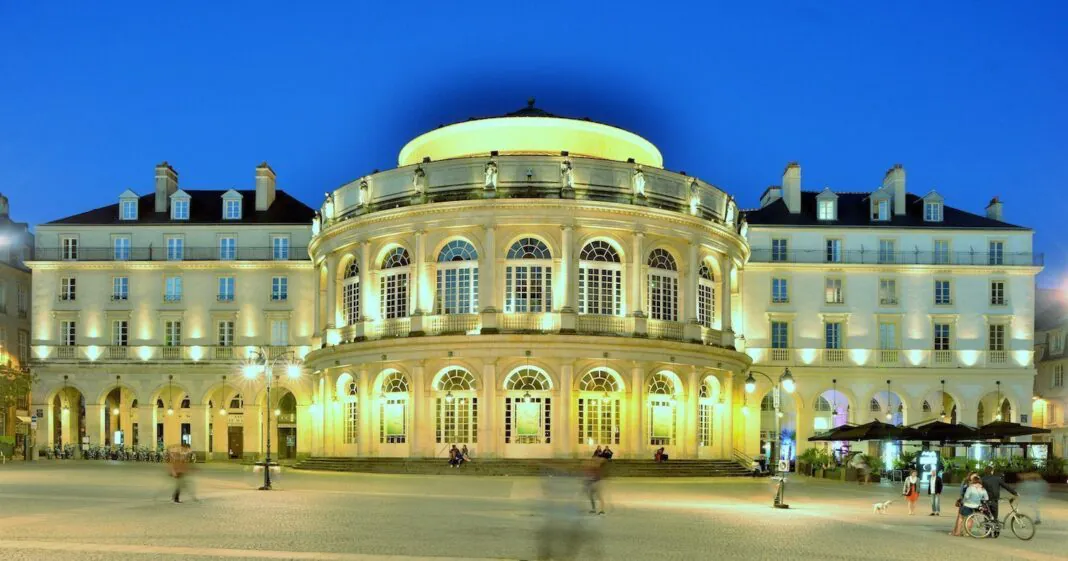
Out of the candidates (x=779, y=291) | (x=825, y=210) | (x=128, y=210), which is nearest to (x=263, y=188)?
(x=128, y=210)

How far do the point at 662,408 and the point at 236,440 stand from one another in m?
33.0

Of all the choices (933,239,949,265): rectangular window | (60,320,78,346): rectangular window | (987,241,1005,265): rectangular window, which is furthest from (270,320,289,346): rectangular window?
(987,241,1005,265): rectangular window

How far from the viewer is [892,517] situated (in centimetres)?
3288

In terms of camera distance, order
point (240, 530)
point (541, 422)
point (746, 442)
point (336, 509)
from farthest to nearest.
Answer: point (746, 442) → point (541, 422) → point (336, 509) → point (240, 530)

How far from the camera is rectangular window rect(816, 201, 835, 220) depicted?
3029 inches

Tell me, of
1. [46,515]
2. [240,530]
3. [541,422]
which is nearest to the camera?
[240,530]

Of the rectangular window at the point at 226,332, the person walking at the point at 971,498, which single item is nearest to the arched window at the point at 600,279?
the rectangular window at the point at 226,332

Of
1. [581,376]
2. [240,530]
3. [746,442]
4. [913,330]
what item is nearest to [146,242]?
[581,376]

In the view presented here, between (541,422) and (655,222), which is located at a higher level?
(655,222)

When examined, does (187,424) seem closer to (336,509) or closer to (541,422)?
(541,422)

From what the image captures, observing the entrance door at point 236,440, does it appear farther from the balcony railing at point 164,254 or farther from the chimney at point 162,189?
the chimney at point 162,189

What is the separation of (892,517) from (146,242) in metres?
56.6

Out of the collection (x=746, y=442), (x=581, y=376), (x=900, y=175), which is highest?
(x=900, y=175)

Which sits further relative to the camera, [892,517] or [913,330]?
[913,330]
